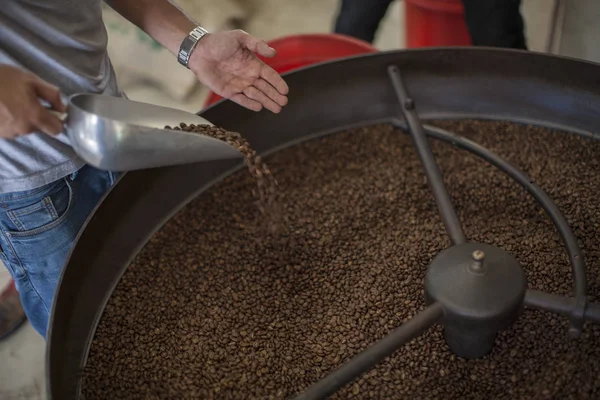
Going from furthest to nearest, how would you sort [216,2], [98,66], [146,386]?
[216,2] < [98,66] < [146,386]

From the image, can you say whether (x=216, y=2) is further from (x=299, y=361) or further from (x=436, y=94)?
(x=299, y=361)

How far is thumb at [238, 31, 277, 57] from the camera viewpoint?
1102 mm

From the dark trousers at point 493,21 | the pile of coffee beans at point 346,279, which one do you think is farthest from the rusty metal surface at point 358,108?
the dark trousers at point 493,21

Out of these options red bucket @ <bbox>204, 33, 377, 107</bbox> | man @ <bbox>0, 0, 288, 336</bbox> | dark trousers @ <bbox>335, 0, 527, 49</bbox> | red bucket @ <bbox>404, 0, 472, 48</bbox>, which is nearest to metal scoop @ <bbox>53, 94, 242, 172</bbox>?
man @ <bbox>0, 0, 288, 336</bbox>

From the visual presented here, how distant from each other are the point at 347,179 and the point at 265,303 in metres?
0.35

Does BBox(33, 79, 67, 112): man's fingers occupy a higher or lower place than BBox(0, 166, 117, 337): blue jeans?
lower

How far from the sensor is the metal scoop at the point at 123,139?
0.79 m

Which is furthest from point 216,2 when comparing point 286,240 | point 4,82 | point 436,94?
point 4,82

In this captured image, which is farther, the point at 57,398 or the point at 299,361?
the point at 299,361

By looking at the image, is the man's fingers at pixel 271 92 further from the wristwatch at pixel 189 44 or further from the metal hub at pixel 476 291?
the metal hub at pixel 476 291

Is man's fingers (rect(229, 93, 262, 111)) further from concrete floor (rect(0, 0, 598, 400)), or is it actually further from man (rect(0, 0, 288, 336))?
concrete floor (rect(0, 0, 598, 400))

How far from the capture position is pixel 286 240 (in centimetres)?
113

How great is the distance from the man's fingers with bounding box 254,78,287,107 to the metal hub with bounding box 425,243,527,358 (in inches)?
17.0

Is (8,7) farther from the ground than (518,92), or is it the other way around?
(518,92)
